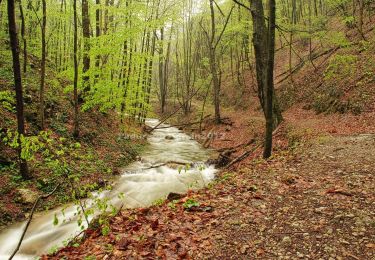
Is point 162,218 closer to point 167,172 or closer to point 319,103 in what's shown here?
point 167,172

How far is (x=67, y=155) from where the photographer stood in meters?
11.9

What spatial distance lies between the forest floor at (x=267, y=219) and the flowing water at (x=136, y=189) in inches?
37.4

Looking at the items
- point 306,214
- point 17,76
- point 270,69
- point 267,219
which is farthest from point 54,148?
point 306,214

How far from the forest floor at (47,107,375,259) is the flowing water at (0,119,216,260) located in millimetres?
949

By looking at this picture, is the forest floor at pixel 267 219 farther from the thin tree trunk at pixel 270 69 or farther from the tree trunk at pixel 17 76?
the tree trunk at pixel 17 76

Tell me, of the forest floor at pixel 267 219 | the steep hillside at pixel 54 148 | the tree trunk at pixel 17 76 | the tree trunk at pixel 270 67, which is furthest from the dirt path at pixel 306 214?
the tree trunk at pixel 17 76

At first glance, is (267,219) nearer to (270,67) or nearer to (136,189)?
(270,67)

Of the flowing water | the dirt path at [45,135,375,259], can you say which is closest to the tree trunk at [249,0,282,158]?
the dirt path at [45,135,375,259]

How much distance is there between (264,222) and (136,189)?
21.0 feet

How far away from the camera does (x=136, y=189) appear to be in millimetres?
11062

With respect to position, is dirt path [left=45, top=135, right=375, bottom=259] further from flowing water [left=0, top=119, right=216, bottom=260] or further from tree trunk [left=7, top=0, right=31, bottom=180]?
tree trunk [left=7, top=0, right=31, bottom=180]

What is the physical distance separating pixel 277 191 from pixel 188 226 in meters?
2.52

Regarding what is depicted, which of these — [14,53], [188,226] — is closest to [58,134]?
[14,53]

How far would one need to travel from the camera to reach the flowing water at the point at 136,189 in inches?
288
